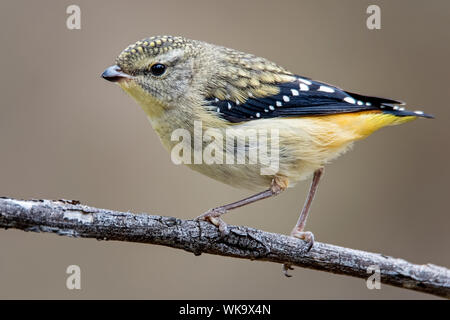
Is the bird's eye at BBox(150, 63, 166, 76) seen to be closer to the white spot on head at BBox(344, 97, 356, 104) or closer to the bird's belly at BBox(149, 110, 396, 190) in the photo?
the bird's belly at BBox(149, 110, 396, 190)

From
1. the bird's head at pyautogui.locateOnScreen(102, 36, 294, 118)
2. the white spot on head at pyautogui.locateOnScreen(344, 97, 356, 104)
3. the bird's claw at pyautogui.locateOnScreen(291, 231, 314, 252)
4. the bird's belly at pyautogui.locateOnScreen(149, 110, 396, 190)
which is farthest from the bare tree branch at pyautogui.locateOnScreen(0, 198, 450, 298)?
the white spot on head at pyautogui.locateOnScreen(344, 97, 356, 104)

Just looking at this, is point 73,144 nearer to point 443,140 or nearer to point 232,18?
point 232,18

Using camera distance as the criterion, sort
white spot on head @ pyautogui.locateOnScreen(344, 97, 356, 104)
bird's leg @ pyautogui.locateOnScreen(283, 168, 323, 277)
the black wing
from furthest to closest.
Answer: white spot on head @ pyautogui.locateOnScreen(344, 97, 356, 104), bird's leg @ pyautogui.locateOnScreen(283, 168, 323, 277), the black wing

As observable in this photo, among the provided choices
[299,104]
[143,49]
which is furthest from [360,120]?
[143,49]

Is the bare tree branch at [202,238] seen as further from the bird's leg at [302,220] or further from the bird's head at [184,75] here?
the bird's head at [184,75]

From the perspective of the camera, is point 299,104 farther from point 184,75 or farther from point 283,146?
point 184,75

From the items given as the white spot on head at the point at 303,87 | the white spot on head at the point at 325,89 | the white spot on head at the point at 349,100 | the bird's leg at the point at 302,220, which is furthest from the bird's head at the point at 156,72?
the bird's leg at the point at 302,220
